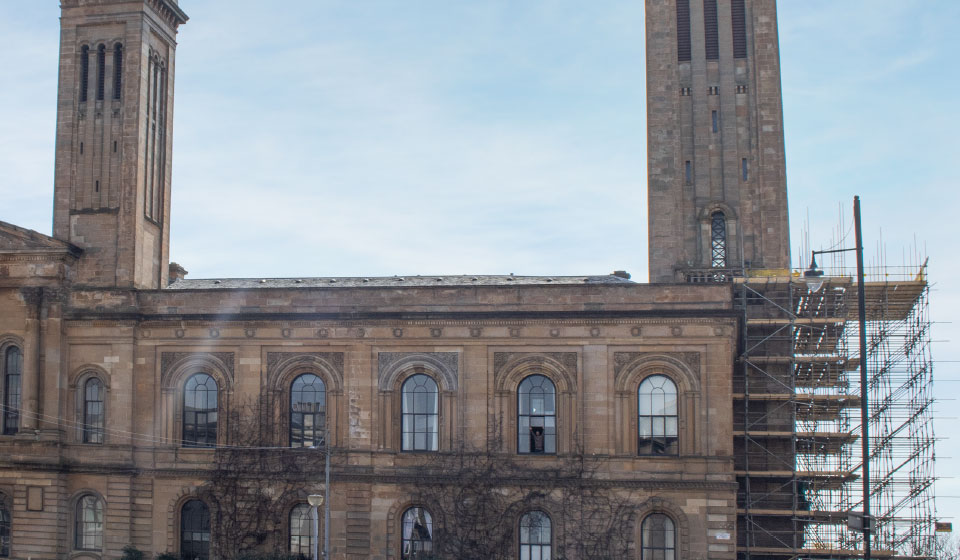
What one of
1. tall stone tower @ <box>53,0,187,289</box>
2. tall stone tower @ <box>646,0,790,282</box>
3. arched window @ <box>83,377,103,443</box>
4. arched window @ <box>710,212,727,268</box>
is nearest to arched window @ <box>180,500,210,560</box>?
arched window @ <box>83,377,103,443</box>

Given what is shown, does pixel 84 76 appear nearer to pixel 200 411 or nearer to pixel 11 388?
pixel 11 388

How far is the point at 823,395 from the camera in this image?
4228 centimetres

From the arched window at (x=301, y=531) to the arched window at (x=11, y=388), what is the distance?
1216 centimetres

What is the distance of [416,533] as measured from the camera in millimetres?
41594

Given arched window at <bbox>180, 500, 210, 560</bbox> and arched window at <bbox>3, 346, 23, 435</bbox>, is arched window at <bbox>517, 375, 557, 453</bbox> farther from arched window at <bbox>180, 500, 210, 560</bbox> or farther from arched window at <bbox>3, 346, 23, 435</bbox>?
arched window at <bbox>3, 346, 23, 435</bbox>

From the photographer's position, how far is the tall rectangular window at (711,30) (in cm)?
5062

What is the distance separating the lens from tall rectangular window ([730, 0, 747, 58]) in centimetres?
5047

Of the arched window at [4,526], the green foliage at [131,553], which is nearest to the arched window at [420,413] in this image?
the green foliage at [131,553]

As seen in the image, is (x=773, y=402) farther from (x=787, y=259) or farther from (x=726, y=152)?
(x=726, y=152)

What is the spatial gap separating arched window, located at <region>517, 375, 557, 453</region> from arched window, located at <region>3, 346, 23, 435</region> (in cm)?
2031

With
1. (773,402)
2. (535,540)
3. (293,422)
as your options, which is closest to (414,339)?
(293,422)

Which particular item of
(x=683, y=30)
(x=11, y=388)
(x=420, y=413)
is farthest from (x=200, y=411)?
(x=683, y=30)

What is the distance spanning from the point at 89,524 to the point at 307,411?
9901mm

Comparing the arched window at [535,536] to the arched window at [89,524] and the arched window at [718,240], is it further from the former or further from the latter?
the arched window at [89,524]
